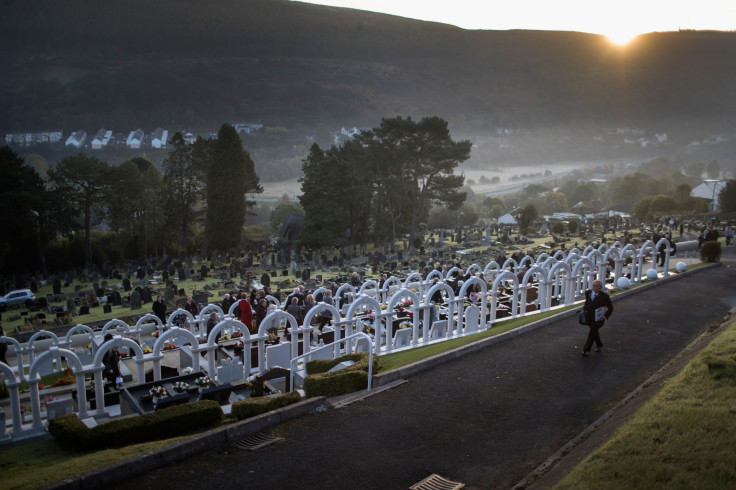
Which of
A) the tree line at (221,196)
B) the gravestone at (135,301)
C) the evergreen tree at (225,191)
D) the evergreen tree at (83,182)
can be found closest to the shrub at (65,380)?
the gravestone at (135,301)

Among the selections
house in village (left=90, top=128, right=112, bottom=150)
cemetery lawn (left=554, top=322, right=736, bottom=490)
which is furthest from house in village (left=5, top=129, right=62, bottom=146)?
cemetery lawn (left=554, top=322, right=736, bottom=490)

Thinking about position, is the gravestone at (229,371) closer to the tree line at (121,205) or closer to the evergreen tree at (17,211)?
the evergreen tree at (17,211)

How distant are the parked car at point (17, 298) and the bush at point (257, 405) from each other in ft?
71.8

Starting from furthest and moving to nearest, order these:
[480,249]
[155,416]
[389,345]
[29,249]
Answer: [480,249], [29,249], [389,345], [155,416]

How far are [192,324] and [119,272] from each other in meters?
22.2

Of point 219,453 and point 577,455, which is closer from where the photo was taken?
point 577,455

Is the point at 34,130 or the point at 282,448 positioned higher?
the point at 34,130

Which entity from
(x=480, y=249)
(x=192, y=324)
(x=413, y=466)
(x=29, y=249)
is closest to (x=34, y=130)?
(x=29, y=249)

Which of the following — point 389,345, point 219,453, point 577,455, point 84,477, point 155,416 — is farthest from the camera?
point 389,345

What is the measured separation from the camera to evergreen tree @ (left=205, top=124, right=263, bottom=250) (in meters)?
42.4

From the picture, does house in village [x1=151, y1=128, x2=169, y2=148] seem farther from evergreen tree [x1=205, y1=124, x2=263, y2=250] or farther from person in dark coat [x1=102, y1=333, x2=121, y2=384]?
person in dark coat [x1=102, y1=333, x2=121, y2=384]

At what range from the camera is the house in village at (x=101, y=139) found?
157 m

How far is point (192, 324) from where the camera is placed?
1459 centimetres

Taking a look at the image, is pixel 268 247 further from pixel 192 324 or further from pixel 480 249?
pixel 192 324
